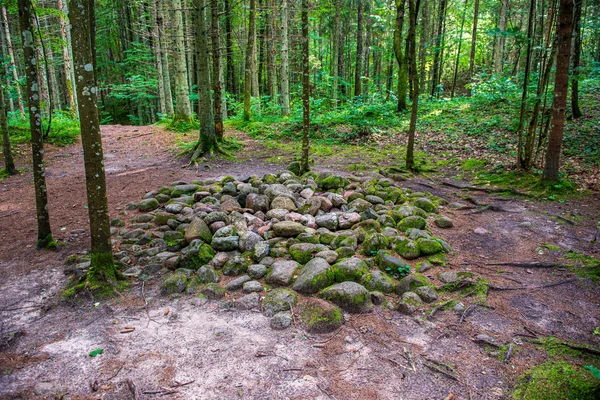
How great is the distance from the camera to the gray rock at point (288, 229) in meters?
5.24

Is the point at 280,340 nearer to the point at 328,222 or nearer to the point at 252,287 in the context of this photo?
the point at 252,287

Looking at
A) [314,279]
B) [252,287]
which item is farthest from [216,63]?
[314,279]

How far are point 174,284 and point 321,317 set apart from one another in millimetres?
1940

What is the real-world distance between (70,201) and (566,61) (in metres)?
10.00

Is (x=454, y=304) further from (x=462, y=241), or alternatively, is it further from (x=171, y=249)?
(x=171, y=249)

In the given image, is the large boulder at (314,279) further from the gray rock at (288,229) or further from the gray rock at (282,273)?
the gray rock at (288,229)

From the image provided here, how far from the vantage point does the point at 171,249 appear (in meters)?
5.09

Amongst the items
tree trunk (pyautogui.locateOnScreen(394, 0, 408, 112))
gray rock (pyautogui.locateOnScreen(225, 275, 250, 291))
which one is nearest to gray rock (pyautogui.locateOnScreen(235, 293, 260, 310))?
gray rock (pyautogui.locateOnScreen(225, 275, 250, 291))

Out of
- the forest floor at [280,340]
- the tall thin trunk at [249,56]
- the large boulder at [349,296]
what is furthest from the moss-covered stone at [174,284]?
the tall thin trunk at [249,56]

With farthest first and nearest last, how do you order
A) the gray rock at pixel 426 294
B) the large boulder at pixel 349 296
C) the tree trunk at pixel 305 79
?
the tree trunk at pixel 305 79 < the gray rock at pixel 426 294 < the large boulder at pixel 349 296

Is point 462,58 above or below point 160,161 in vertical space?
above

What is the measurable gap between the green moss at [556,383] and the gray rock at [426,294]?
3.83ft

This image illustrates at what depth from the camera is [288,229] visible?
206 inches

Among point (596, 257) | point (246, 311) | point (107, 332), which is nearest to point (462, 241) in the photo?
point (596, 257)
